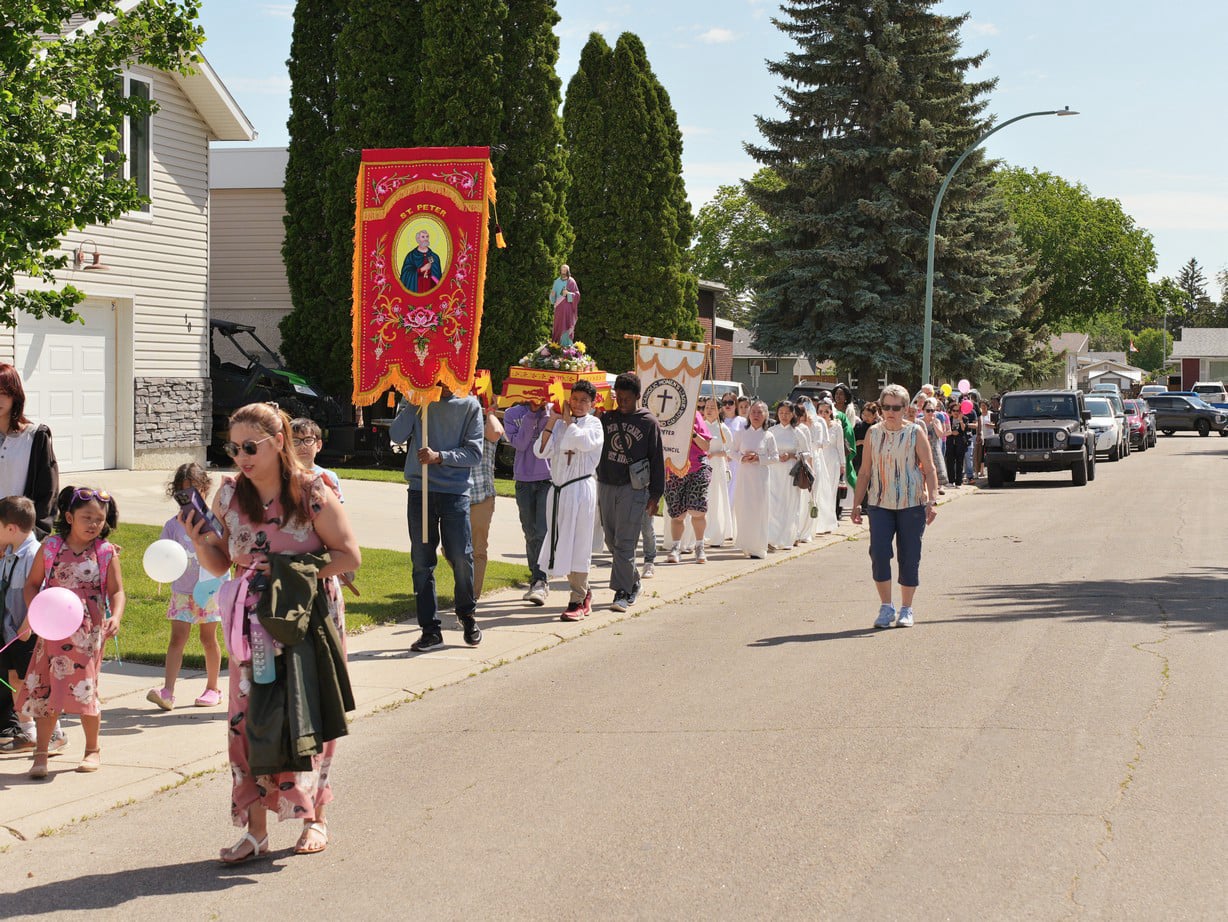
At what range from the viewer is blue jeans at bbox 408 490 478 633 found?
991 centimetres

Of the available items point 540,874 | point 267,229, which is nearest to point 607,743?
point 540,874

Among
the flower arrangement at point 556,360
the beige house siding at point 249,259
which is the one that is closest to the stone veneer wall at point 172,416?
the beige house siding at point 249,259

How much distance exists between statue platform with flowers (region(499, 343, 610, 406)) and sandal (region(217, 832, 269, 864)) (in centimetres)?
687

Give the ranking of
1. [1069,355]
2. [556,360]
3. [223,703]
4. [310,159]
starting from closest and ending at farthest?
[223,703] < [556,360] < [310,159] < [1069,355]

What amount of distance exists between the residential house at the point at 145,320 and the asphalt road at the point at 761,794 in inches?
491

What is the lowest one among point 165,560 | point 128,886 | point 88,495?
point 128,886

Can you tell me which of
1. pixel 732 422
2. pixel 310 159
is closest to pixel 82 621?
pixel 732 422

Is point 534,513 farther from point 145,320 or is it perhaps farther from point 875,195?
point 875,195

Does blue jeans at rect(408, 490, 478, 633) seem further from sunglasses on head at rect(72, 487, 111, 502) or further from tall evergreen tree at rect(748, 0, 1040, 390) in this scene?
tall evergreen tree at rect(748, 0, 1040, 390)

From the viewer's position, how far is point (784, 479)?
17.3 meters

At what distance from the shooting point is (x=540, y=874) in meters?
5.25

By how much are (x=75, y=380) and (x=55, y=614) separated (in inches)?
614

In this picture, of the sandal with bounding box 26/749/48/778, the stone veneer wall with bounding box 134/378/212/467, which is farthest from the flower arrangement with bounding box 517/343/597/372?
the stone veneer wall with bounding box 134/378/212/467

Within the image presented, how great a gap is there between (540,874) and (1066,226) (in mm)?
88528
